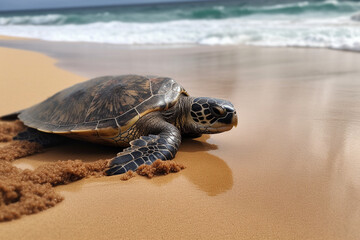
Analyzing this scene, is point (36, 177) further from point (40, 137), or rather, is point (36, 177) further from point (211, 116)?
point (211, 116)

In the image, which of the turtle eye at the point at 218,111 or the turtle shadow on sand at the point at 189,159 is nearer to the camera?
the turtle shadow on sand at the point at 189,159

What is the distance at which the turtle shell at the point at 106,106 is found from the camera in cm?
249

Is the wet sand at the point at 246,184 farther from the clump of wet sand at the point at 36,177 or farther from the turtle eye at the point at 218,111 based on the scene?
the turtle eye at the point at 218,111

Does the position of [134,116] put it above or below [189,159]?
above

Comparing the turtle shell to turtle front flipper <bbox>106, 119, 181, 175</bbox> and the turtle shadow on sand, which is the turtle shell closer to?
the turtle shadow on sand

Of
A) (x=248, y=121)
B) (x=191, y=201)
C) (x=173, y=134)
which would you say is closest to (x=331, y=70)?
(x=248, y=121)

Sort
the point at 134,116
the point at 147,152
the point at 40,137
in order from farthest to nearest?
1. the point at 40,137
2. the point at 134,116
3. the point at 147,152

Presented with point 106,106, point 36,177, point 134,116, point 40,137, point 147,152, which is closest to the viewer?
point 36,177

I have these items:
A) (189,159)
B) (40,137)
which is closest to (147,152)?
(189,159)

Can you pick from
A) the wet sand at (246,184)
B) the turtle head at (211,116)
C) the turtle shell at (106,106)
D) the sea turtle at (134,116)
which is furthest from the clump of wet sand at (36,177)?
the turtle head at (211,116)

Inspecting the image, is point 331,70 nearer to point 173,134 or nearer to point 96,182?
point 173,134

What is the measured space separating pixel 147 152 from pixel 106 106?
2.24 ft

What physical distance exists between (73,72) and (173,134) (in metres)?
4.11

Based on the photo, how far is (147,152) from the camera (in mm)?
2182
